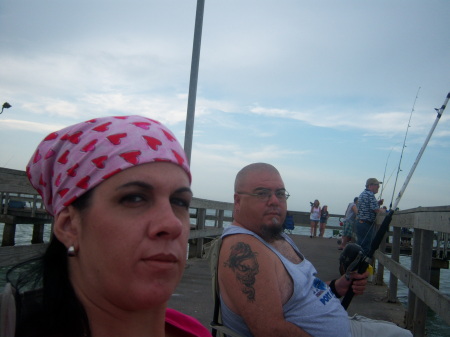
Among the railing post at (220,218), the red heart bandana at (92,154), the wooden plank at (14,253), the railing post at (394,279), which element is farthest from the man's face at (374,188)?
the red heart bandana at (92,154)

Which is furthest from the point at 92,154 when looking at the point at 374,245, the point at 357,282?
the point at 374,245

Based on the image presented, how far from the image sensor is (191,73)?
5.90 m

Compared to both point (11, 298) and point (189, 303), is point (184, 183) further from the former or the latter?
point (189, 303)

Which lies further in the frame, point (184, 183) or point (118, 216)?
point (184, 183)

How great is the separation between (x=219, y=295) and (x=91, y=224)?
1.61 m

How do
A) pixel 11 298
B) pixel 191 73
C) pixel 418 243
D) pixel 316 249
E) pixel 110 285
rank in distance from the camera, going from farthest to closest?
pixel 316 249, pixel 191 73, pixel 418 243, pixel 110 285, pixel 11 298

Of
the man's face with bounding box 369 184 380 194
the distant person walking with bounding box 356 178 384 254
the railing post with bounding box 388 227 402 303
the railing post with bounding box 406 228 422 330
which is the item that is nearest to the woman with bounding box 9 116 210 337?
the railing post with bounding box 406 228 422 330

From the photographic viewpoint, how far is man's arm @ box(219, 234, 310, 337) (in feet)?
7.26

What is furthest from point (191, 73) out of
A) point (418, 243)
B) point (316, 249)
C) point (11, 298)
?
point (316, 249)

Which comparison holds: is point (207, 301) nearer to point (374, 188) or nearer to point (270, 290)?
point (270, 290)

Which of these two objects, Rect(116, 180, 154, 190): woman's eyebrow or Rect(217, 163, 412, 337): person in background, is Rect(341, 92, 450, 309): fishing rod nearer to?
Rect(217, 163, 412, 337): person in background

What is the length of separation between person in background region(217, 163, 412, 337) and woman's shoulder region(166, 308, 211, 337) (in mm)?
705

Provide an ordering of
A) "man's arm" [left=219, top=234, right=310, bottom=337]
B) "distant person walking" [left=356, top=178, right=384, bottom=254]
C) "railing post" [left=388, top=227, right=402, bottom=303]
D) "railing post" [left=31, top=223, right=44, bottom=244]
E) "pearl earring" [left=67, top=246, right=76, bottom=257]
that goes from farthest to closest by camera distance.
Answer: "railing post" [left=31, top=223, right=44, bottom=244] → "distant person walking" [left=356, top=178, right=384, bottom=254] → "railing post" [left=388, top=227, right=402, bottom=303] → "man's arm" [left=219, top=234, right=310, bottom=337] → "pearl earring" [left=67, top=246, right=76, bottom=257]

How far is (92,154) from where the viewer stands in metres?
1.24
